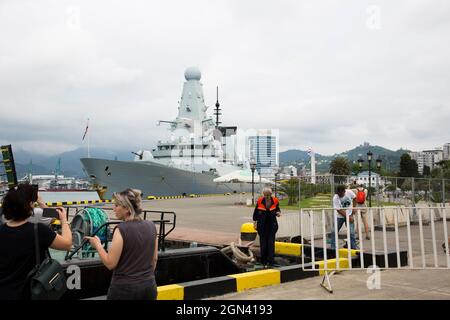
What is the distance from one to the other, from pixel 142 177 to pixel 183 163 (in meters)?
5.61

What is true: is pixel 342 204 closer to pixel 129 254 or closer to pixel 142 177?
pixel 129 254

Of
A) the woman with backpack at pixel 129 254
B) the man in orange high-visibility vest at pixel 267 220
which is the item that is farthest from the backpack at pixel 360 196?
the woman with backpack at pixel 129 254

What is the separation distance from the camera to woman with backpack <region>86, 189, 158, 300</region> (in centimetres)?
341

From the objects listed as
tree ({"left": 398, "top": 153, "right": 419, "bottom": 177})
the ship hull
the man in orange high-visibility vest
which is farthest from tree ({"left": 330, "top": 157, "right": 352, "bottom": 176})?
the man in orange high-visibility vest

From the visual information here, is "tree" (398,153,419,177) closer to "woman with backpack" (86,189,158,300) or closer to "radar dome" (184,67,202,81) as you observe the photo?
"radar dome" (184,67,202,81)

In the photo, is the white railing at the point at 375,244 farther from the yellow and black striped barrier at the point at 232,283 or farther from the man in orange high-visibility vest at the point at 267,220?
the man in orange high-visibility vest at the point at 267,220

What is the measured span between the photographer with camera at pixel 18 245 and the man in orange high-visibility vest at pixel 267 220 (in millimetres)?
4992

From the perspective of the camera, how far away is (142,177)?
37.3m

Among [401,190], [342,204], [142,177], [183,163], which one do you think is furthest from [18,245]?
[183,163]

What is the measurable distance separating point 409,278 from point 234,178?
72.4ft

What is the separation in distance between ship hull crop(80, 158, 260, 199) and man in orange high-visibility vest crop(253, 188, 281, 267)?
29.1 m

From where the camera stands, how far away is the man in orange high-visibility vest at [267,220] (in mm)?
7742
